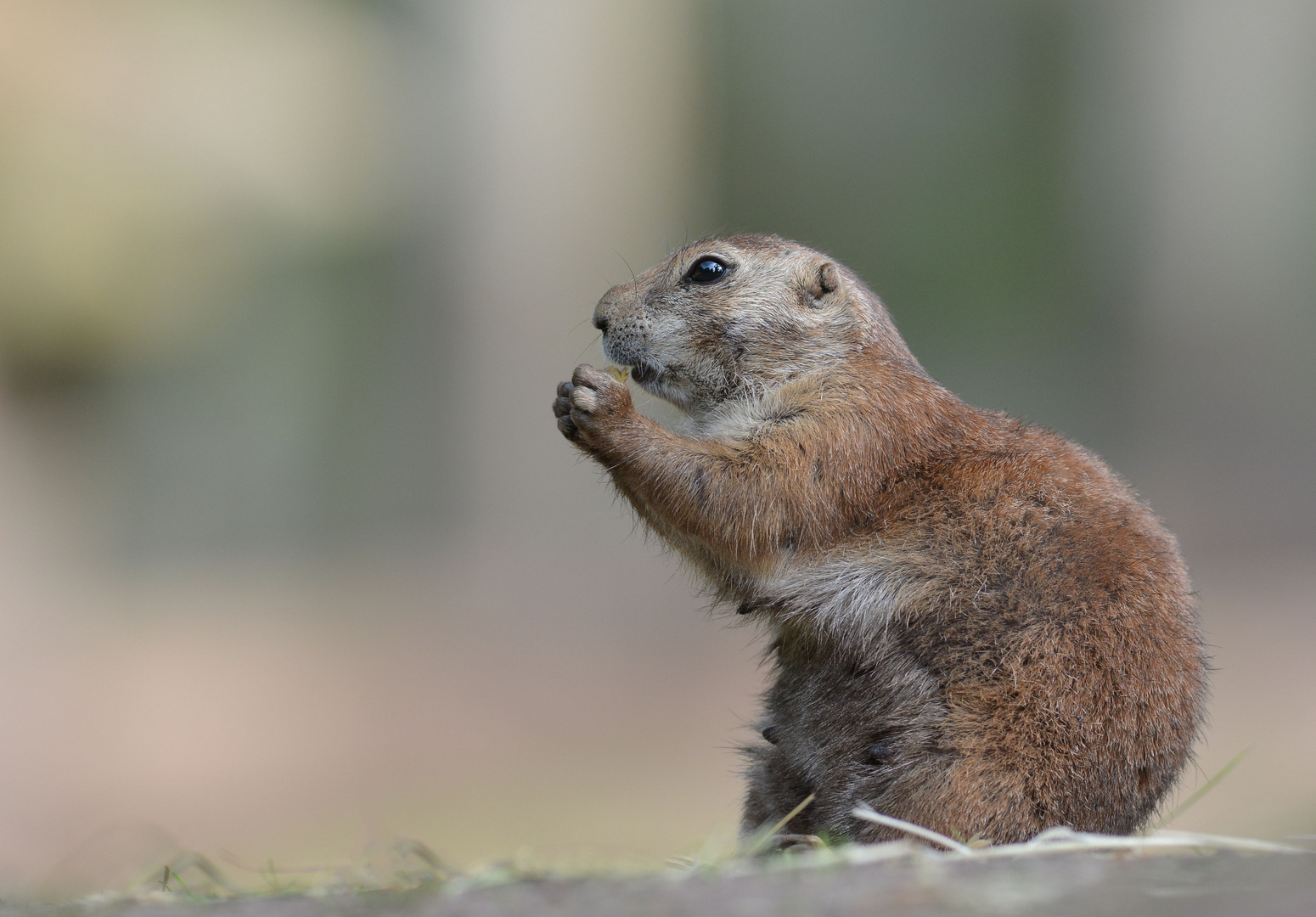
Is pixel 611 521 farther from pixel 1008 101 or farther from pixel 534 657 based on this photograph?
pixel 1008 101

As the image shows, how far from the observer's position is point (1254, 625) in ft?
37.8

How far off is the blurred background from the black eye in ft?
18.9

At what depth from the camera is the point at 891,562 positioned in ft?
13.8

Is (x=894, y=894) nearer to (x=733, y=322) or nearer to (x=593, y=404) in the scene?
(x=593, y=404)

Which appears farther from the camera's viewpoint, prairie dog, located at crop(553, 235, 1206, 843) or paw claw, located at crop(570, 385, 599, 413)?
paw claw, located at crop(570, 385, 599, 413)

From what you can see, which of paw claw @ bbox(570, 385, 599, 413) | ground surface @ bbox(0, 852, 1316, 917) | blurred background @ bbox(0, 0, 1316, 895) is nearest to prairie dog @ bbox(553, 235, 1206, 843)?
paw claw @ bbox(570, 385, 599, 413)

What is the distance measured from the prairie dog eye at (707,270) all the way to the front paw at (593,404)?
2.51 ft

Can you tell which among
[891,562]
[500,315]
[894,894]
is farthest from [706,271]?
[500,315]

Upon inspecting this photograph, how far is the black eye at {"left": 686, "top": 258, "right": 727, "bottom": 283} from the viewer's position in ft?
16.8

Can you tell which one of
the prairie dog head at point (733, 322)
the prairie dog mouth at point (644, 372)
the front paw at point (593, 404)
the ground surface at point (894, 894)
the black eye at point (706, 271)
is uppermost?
the black eye at point (706, 271)

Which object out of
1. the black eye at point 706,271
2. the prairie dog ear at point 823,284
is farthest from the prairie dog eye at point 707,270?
the prairie dog ear at point 823,284

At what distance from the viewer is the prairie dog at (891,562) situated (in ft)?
12.6

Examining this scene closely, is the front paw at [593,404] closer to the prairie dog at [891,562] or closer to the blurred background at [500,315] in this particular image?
the prairie dog at [891,562]

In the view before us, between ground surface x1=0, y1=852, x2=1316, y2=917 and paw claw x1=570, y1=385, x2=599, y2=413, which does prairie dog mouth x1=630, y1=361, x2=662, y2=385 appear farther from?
→ ground surface x1=0, y1=852, x2=1316, y2=917
